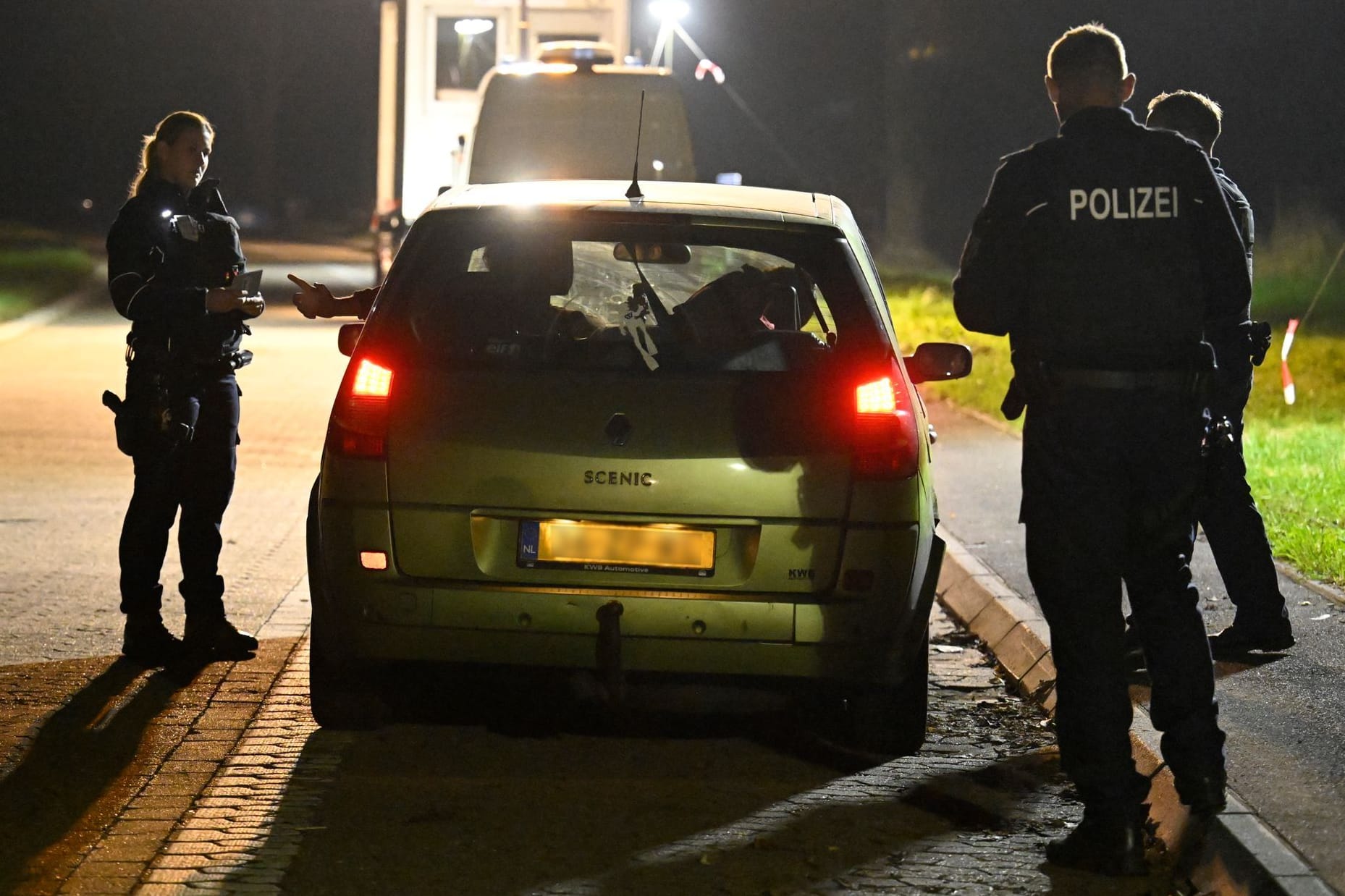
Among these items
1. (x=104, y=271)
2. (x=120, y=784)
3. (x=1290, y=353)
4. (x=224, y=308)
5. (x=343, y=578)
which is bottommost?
(x=104, y=271)

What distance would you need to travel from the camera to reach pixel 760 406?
5297 mm

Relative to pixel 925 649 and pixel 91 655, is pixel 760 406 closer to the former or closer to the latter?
pixel 925 649

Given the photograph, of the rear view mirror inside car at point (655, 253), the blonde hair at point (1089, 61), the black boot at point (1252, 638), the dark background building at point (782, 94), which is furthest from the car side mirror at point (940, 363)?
the dark background building at point (782, 94)

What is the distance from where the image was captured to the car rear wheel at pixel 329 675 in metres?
5.48

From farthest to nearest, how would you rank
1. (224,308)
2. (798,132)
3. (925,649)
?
(798,132), (224,308), (925,649)

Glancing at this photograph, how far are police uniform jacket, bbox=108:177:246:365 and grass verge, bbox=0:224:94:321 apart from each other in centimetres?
1684

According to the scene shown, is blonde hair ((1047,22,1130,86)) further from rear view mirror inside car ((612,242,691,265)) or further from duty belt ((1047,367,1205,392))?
rear view mirror inside car ((612,242,691,265))

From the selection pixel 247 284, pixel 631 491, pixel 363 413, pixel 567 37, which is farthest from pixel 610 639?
pixel 567 37

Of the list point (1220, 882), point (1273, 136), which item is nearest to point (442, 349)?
point (1220, 882)

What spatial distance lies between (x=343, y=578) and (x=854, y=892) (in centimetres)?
164

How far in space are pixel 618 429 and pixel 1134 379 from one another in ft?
4.31

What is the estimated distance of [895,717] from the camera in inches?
228

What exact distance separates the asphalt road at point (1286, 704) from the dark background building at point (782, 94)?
60.2ft

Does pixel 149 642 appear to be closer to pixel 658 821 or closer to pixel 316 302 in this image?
pixel 316 302
